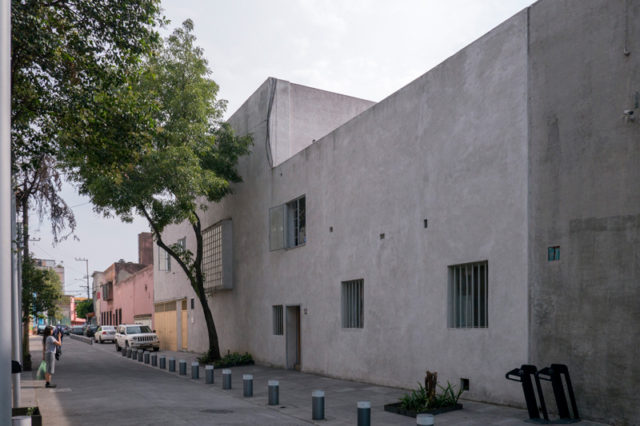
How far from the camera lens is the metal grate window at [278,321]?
20.9 m

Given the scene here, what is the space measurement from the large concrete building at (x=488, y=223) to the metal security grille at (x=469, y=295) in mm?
36

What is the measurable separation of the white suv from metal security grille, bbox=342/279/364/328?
2020cm

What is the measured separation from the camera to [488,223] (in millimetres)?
11516

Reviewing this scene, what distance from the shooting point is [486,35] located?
469 inches

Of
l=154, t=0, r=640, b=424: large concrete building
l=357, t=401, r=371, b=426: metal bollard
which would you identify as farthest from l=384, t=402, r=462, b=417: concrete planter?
l=357, t=401, r=371, b=426: metal bollard

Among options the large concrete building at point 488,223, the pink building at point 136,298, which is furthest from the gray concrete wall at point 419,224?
the pink building at point 136,298

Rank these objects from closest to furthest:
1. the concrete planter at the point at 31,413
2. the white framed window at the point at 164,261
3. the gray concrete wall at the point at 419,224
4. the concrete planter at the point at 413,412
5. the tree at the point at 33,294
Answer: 1. the concrete planter at the point at 31,413
2. the concrete planter at the point at 413,412
3. the gray concrete wall at the point at 419,224
4. the tree at the point at 33,294
5. the white framed window at the point at 164,261

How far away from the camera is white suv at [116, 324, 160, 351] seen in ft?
109

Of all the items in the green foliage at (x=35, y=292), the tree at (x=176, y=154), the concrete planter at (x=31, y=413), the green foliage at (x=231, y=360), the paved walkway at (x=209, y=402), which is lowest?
the green foliage at (x=231, y=360)

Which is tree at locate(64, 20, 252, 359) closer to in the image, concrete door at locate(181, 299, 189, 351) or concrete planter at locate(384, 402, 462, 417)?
concrete door at locate(181, 299, 189, 351)

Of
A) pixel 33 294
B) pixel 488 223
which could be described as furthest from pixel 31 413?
pixel 33 294

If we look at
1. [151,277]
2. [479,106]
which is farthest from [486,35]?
[151,277]

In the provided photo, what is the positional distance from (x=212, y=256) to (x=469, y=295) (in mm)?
16730

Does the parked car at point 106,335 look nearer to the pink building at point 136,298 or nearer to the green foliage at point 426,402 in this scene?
the pink building at point 136,298
